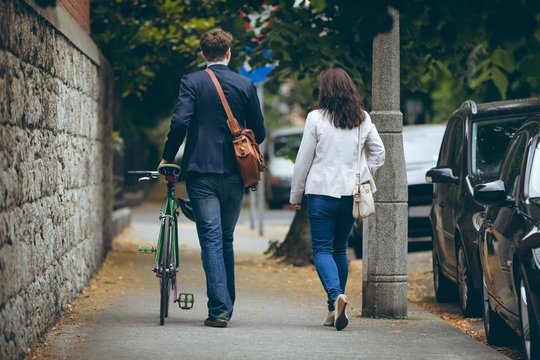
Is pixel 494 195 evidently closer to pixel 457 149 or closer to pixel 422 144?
pixel 457 149

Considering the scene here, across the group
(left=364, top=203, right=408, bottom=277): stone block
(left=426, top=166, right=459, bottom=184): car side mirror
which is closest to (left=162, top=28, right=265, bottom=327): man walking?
(left=364, top=203, right=408, bottom=277): stone block

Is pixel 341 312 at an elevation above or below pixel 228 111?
below

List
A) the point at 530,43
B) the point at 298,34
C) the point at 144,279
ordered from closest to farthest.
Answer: the point at 530,43
the point at 144,279
the point at 298,34

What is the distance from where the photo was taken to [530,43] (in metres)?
7.15

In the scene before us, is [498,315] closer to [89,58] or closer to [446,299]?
[446,299]

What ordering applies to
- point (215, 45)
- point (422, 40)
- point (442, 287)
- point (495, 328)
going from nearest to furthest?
point (422, 40) < point (495, 328) < point (215, 45) < point (442, 287)

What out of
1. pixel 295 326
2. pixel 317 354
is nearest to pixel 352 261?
pixel 295 326

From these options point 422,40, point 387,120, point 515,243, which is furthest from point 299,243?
point 422,40

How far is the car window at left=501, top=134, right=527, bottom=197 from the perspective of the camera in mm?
8641

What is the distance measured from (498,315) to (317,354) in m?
1.41

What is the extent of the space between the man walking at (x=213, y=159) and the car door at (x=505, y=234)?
5.82ft

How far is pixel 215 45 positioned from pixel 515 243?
278 cm

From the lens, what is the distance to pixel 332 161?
9344mm

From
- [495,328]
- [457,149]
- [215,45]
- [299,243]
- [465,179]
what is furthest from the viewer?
[299,243]
